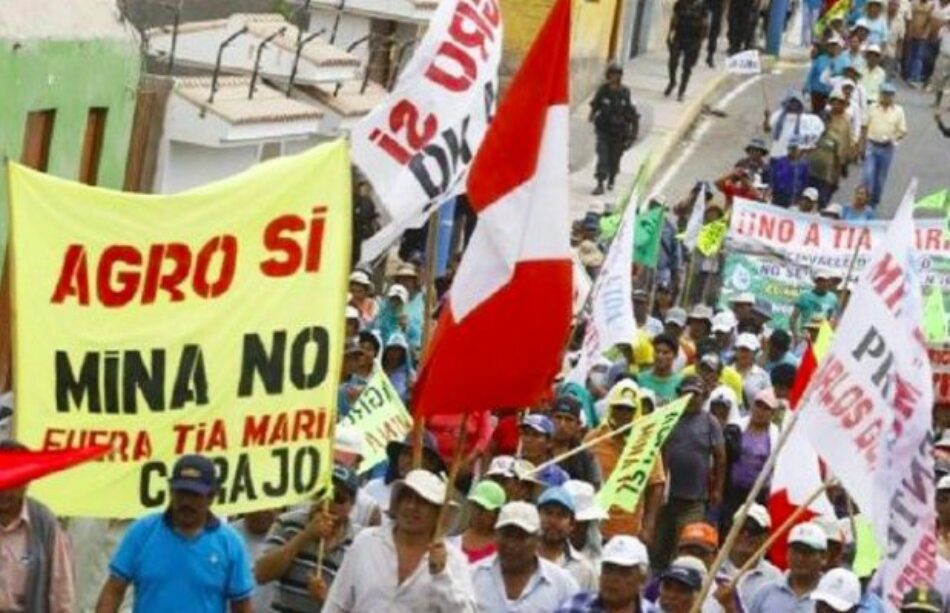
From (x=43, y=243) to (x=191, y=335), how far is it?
1.94ft

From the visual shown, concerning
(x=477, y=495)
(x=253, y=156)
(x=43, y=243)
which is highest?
(x=43, y=243)

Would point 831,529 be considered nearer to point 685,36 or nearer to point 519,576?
point 519,576

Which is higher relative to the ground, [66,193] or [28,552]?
[66,193]

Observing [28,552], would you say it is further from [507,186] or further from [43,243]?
[507,186]

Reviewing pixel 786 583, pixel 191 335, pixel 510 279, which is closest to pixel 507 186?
pixel 510 279

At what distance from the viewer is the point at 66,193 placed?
13141 millimetres

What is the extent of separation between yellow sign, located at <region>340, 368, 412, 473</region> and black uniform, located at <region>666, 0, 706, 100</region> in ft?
70.0

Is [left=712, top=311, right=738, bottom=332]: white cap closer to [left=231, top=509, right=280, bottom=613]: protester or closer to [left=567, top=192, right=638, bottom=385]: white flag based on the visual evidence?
[left=567, top=192, right=638, bottom=385]: white flag

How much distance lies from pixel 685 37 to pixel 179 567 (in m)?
26.7

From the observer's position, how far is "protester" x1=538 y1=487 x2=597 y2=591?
1459 centimetres

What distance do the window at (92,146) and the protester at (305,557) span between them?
8819 millimetres

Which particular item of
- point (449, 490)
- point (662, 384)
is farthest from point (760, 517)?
point (662, 384)

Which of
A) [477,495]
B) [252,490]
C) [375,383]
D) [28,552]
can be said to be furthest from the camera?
[375,383]

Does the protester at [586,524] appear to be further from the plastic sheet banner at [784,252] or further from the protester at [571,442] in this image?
the plastic sheet banner at [784,252]
